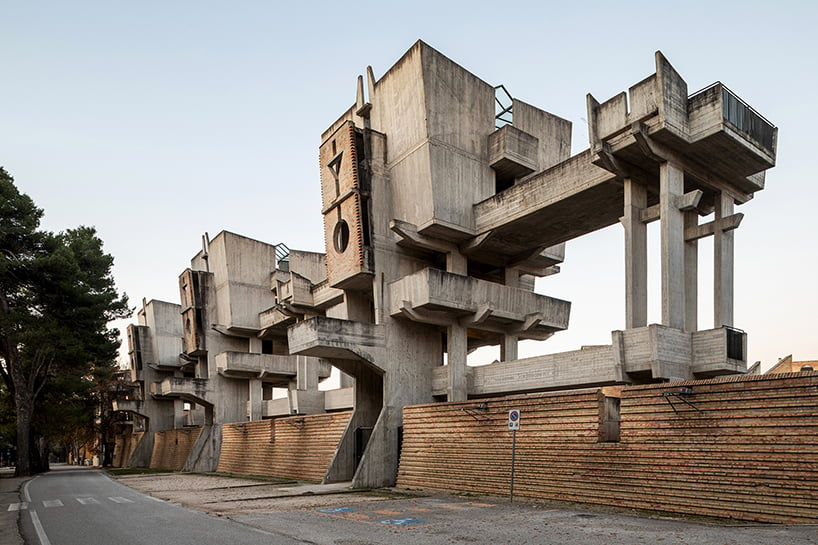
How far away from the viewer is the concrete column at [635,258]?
59.3 ft

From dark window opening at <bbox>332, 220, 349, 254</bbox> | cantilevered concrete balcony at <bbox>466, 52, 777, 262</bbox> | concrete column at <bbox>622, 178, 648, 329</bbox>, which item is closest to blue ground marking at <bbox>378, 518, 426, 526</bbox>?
concrete column at <bbox>622, 178, 648, 329</bbox>

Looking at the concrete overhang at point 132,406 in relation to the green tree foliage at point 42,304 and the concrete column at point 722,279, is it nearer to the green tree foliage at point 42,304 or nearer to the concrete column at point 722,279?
the green tree foliage at point 42,304

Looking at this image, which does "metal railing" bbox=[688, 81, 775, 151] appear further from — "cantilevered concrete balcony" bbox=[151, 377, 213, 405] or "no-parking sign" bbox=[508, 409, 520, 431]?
"cantilevered concrete balcony" bbox=[151, 377, 213, 405]

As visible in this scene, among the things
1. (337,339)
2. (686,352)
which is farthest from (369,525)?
(337,339)

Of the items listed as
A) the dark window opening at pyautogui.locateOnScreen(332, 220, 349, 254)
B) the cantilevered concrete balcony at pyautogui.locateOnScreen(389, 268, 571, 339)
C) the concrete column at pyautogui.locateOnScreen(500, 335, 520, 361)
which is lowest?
the concrete column at pyautogui.locateOnScreen(500, 335, 520, 361)

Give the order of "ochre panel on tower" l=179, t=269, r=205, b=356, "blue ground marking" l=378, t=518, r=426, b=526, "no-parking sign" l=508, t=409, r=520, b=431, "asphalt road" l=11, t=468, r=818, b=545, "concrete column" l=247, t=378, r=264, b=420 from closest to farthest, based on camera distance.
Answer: "asphalt road" l=11, t=468, r=818, b=545 < "blue ground marking" l=378, t=518, r=426, b=526 < "no-parking sign" l=508, t=409, r=520, b=431 < "concrete column" l=247, t=378, r=264, b=420 < "ochre panel on tower" l=179, t=269, r=205, b=356

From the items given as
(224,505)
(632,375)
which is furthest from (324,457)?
(632,375)

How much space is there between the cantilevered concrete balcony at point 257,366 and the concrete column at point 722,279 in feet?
98.0

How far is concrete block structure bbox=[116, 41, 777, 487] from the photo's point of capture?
17156 millimetres

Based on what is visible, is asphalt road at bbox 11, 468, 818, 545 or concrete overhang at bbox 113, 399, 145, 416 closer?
asphalt road at bbox 11, 468, 818, 545

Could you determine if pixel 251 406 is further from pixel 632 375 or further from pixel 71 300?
pixel 632 375

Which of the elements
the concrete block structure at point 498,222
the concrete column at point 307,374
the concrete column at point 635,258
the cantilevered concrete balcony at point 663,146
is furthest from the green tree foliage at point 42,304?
the concrete column at point 635,258

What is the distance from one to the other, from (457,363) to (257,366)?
22.1 metres

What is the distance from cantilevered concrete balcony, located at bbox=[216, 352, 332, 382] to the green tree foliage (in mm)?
7683
